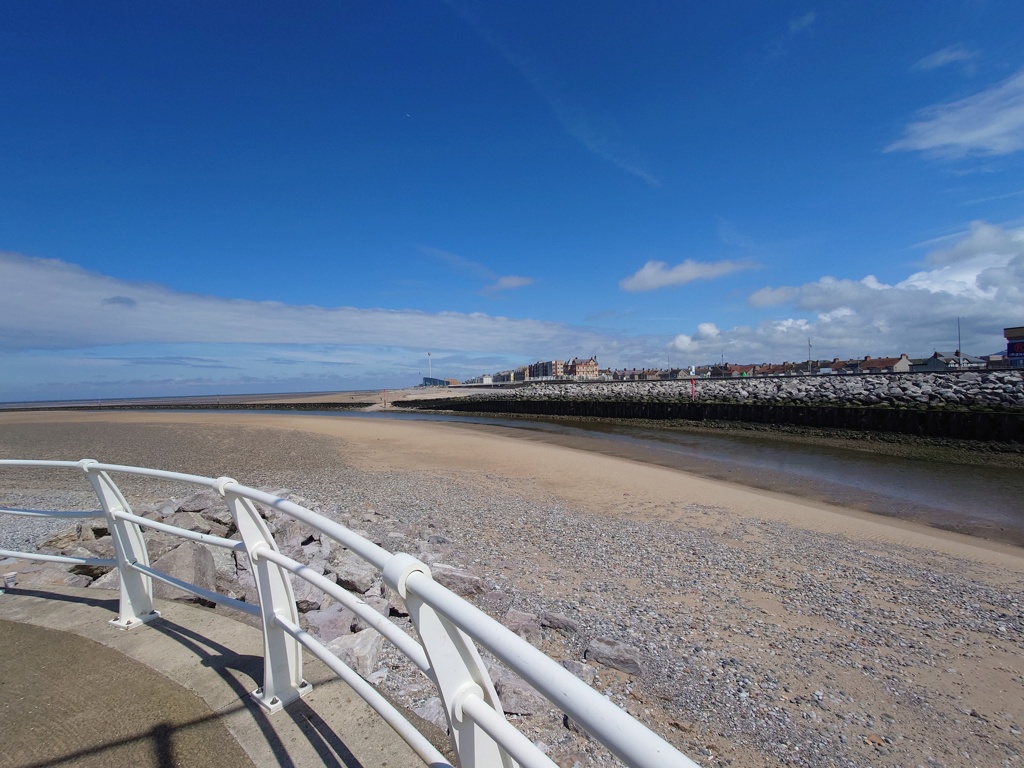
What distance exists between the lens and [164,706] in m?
2.46

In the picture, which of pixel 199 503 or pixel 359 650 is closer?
pixel 359 650

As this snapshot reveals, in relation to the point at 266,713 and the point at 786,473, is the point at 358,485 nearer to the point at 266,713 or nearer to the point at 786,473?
the point at 266,713

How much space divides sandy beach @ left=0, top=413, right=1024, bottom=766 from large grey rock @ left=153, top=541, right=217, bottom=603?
101 inches

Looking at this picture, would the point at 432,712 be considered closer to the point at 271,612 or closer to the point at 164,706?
the point at 271,612

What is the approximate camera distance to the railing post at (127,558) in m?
3.28

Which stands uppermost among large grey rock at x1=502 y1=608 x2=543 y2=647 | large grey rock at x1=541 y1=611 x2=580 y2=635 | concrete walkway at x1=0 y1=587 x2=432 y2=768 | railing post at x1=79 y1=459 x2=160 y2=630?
railing post at x1=79 y1=459 x2=160 y2=630

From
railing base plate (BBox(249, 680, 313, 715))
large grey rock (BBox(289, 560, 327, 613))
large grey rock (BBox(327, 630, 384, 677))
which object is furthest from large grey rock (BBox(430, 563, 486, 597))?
railing base plate (BBox(249, 680, 313, 715))

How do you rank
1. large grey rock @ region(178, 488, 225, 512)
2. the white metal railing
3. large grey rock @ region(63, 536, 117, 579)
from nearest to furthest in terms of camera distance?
the white metal railing
large grey rock @ region(63, 536, 117, 579)
large grey rock @ region(178, 488, 225, 512)

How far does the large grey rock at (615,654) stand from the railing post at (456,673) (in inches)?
116

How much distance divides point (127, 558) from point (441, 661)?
9.68ft

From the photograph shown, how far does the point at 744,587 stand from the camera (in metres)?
5.77

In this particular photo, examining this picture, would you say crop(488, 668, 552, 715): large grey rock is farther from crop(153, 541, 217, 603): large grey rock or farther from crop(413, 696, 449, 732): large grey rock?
crop(153, 541, 217, 603): large grey rock

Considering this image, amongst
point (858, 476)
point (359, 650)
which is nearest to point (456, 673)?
point (359, 650)

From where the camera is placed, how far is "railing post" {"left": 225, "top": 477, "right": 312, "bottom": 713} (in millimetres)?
2402
